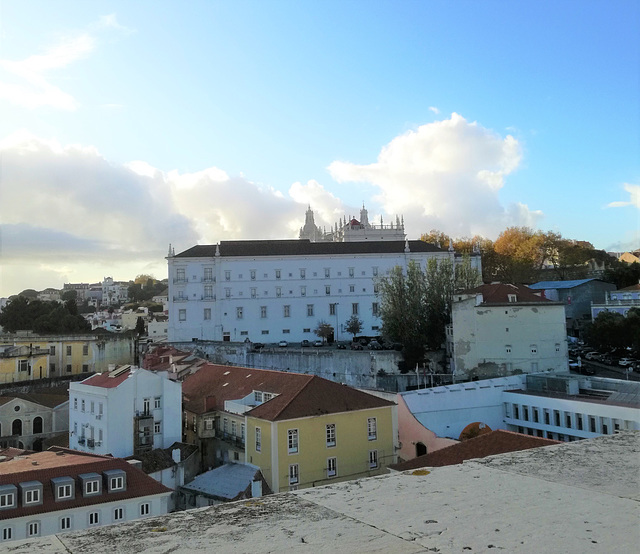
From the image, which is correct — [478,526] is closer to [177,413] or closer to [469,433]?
[469,433]

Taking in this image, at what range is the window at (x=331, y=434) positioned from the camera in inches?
786

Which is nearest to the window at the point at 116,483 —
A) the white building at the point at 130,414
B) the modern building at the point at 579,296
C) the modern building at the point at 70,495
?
the modern building at the point at 70,495

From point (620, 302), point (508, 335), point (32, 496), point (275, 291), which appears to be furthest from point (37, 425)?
point (620, 302)

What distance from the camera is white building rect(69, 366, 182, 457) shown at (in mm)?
22578

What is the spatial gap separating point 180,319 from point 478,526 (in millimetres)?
48647

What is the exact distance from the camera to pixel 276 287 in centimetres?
5097

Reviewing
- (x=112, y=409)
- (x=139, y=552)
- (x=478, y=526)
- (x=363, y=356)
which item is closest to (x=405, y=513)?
(x=478, y=526)

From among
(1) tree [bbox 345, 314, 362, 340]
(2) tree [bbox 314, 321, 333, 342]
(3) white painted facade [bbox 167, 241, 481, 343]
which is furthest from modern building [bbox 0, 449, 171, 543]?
(1) tree [bbox 345, 314, 362, 340]

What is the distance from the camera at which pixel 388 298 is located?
37.3 metres

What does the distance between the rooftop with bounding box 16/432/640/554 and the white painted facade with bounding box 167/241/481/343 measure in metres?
47.4

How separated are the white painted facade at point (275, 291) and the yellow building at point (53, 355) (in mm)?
6065

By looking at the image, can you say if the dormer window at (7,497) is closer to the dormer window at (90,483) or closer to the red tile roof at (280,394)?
the dormer window at (90,483)

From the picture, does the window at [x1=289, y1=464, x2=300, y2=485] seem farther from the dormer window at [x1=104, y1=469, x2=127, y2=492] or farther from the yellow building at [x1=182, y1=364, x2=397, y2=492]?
the dormer window at [x1=104, y1=469, x2=127, y2=492]

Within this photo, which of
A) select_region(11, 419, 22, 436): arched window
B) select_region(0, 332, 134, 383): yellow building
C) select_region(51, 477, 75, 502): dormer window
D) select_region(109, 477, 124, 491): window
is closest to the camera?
select_region(51, 477, 75, 502): dormer window
